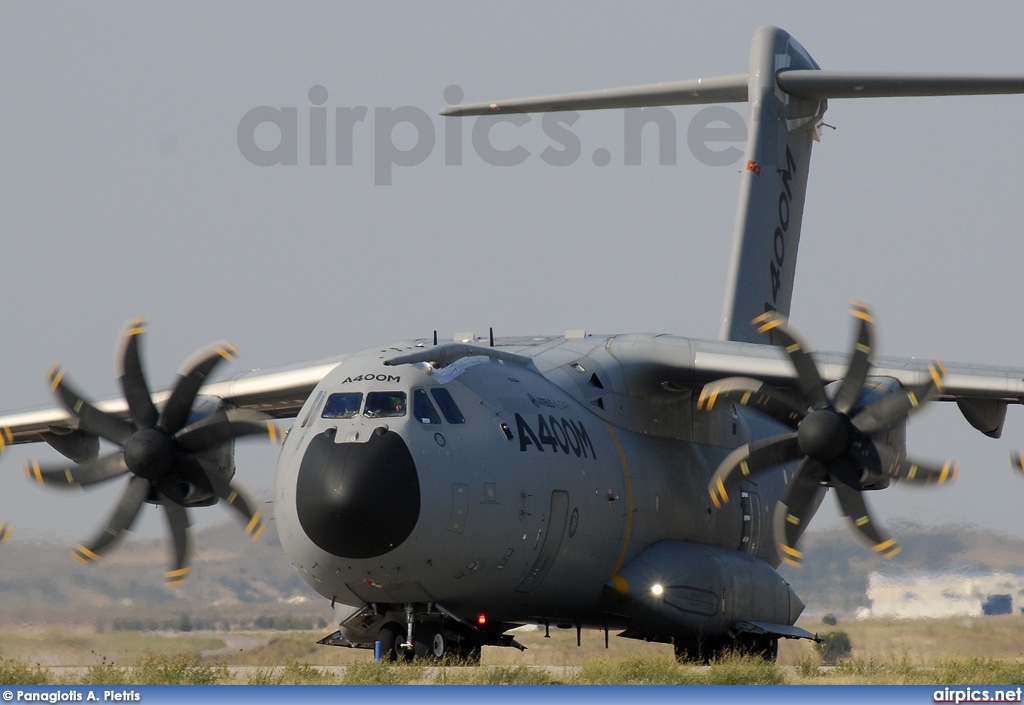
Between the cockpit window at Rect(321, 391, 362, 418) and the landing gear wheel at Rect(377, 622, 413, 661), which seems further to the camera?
the landing gear wheel at Rect(377, 622, 413, 661)

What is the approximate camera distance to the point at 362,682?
451 inches

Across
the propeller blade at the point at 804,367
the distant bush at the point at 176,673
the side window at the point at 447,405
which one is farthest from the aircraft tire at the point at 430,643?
the propeller blade at the point at 804,367

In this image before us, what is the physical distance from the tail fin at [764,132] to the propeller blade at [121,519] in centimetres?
740

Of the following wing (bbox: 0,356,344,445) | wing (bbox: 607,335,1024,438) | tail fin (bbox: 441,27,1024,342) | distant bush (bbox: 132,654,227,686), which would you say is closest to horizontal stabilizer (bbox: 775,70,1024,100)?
tail fin (bbox: 441,27,1024,342)

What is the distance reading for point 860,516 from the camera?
45.9 feet

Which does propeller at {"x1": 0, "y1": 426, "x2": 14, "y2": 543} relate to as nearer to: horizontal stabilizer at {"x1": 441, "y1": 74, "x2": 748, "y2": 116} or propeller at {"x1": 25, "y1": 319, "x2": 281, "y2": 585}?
propeller at {"x1": 25, "y1": 319, "x2": 281, "y2": 585}

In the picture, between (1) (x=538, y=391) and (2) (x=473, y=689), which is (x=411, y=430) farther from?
(2) (x=473, y=689)

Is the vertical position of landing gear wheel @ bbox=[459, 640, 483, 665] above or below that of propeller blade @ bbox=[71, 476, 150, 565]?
below

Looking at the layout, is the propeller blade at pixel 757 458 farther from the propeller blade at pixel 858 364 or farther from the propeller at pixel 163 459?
Result: the propeller at pixel 163 459

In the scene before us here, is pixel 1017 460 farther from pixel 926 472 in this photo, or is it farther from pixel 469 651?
pixel 469 651

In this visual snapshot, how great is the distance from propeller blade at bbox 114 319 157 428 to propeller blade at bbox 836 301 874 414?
21.2ft

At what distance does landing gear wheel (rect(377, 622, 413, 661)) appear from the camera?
1384 cm

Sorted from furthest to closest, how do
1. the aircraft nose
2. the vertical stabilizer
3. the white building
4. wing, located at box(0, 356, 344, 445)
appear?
→ 1. the white building
2. the vertical stabilizer
3. wing, located at box(0, 356, 344, 445)
4. the aircraft nose

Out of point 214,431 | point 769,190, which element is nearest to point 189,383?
point 214,431
